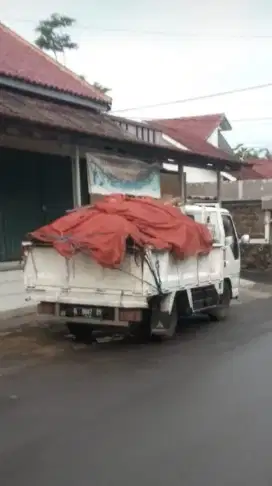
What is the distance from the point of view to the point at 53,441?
18.1 feet

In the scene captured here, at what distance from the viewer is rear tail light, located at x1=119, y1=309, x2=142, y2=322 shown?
32.2ft

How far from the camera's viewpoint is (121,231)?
992 centimetres

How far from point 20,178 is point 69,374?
37.7ft

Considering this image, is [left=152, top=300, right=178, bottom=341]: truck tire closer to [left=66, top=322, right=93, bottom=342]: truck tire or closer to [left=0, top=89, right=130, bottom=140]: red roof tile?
[left=66, top=322, right=93, bottom=342]: truck tire

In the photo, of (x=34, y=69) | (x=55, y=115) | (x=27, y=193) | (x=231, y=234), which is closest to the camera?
(x=231, y=234)

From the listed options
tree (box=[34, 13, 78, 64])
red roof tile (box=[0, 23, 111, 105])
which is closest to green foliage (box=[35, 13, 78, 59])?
tree (box=[34, 13, 78, 64])

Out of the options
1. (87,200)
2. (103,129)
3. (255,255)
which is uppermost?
(103,129)

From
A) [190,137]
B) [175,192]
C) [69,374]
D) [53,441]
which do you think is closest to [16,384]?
[69,374]

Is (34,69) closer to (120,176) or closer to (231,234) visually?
(120,176)

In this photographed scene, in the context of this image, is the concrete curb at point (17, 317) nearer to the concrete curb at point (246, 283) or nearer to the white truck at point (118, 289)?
the white truck at point (118, 289)

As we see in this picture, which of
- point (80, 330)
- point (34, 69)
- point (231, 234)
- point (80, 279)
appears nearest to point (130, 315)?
point (80, 279)

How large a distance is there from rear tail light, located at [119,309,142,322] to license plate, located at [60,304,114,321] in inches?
7.7

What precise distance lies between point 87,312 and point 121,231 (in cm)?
139

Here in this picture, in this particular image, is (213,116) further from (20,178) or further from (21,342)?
(21,342)
